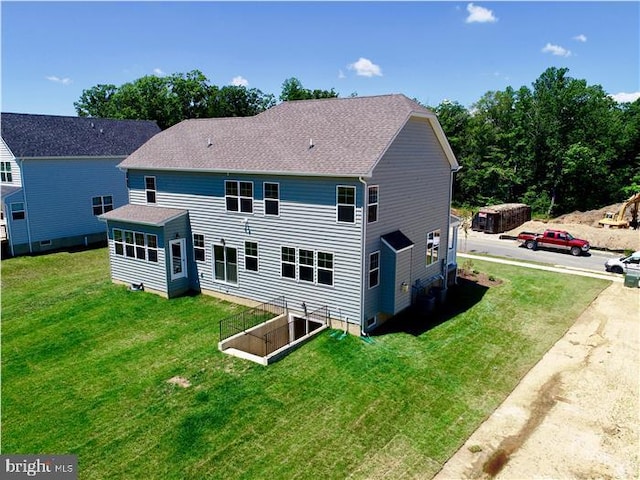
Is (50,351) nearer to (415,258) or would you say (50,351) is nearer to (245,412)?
(245,412)

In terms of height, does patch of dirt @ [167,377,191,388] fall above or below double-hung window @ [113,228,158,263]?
below

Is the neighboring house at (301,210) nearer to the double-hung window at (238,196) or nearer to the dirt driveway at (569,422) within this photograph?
the double-hung window at (238,196)

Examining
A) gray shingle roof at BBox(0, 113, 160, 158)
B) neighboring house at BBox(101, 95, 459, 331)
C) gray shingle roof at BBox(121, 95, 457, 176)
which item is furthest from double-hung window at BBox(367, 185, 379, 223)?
gray shingle roof at BBox(0, 113, 160, 158)

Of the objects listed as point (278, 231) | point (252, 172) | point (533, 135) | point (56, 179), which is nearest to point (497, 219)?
point (533, 135)

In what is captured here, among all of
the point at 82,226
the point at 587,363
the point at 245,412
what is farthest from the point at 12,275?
the point at 587,363

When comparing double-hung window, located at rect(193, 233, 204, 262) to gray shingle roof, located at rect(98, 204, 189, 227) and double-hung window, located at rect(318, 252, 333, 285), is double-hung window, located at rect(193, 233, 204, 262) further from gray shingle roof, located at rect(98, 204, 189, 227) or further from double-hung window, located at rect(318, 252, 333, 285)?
double-hung window, located at rect(318, 252, 333, 285)

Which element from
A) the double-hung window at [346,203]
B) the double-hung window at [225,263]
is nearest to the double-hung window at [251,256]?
the double-hung window at [225,263]
